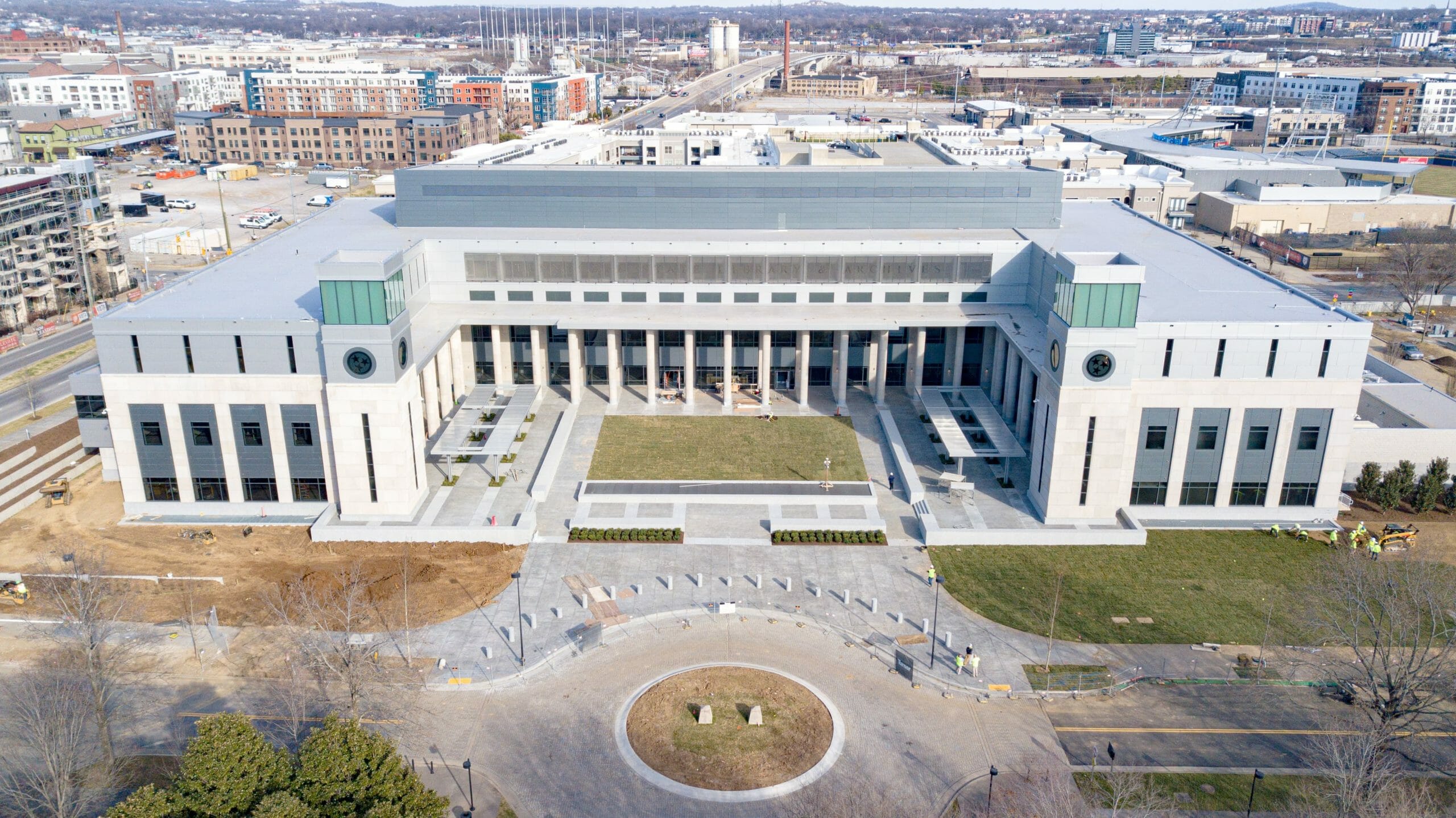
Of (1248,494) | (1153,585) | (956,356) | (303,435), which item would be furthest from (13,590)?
(1248,494)

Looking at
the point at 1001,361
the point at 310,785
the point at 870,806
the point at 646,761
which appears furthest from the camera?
the point at 1001,361

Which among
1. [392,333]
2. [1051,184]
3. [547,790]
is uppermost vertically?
[1051,184]

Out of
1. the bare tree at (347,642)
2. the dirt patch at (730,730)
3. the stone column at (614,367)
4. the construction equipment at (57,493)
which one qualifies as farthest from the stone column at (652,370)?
the construction equipment at (57,493)

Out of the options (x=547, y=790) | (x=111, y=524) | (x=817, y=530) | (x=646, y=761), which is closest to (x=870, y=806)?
(x=646, y=761)

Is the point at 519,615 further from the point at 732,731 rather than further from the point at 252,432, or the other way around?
the point at 252,432

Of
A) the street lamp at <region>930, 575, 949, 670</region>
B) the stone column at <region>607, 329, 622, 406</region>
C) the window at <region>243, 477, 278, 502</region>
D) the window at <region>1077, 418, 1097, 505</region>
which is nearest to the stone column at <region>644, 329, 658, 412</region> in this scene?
the stone column at <region>607, 329, 622, 406</region>

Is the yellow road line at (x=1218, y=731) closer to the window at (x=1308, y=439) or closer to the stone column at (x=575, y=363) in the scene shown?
the window at (x=1308, y=439)

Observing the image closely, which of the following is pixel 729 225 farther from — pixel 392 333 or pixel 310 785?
pixel 310 785
